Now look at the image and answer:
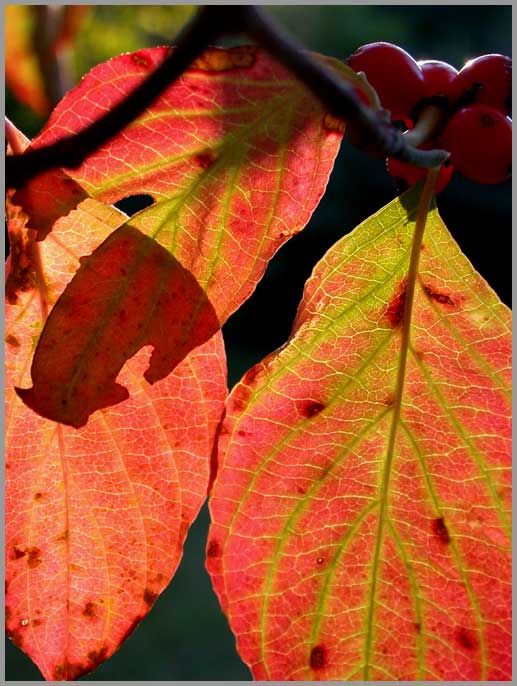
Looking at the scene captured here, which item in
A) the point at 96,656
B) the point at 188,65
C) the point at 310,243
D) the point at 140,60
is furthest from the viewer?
the point at 310,243

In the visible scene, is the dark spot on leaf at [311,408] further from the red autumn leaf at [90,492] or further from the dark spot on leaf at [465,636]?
the dark spot on leaf at [465,636]

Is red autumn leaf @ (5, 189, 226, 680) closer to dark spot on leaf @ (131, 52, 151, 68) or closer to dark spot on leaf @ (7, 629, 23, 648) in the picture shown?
dark spot on leaf @ (7, 629, 23, 648)

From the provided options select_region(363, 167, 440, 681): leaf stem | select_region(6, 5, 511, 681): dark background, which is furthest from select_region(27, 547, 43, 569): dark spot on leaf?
select_region(6, 5, 511, 681): dark background

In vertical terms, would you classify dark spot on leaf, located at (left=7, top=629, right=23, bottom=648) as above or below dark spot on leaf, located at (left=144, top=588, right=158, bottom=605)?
below

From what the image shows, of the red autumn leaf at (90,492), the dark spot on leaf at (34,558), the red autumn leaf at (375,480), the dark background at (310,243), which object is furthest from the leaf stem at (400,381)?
the dark background at (310,243)

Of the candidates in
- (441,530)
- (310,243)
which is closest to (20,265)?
(441,530)

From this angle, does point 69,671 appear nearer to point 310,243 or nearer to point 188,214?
point 188,214
